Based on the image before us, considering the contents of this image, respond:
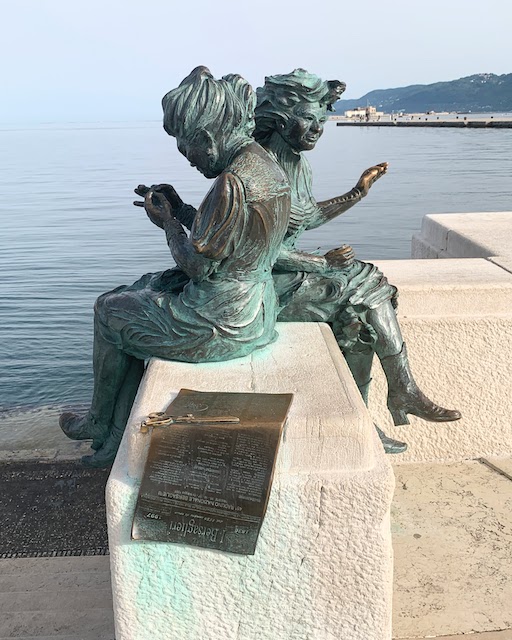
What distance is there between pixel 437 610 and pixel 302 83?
8.40 ft

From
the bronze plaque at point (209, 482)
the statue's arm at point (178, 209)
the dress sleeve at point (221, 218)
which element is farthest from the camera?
the statue's arm at point (178, 209)

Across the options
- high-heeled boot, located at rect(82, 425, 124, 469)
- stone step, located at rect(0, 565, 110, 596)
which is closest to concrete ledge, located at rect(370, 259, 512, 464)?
high-heeled boot, located at rect(82, 425, 124, 469)

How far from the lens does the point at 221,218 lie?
10.0ft

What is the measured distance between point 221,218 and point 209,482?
1096 millimetres

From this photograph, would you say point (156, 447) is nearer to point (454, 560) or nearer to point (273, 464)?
point (273, 464)

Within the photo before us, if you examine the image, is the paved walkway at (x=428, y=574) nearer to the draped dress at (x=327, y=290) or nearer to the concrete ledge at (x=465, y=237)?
the draped dress at (x=327, y=290)

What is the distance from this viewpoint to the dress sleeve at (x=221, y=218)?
304 cm

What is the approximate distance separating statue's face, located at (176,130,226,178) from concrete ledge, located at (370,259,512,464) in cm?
154

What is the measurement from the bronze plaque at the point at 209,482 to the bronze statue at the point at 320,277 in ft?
3.93

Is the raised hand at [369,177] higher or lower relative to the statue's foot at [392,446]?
higher

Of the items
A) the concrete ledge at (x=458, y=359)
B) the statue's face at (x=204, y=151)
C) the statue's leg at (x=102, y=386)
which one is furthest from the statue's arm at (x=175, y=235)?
the concrete ledge at (x=458, y=359)

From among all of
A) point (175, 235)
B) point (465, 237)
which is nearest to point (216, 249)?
point (175, 235)

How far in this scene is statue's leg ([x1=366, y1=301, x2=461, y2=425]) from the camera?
3734 millimetres

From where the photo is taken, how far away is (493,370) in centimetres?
450
